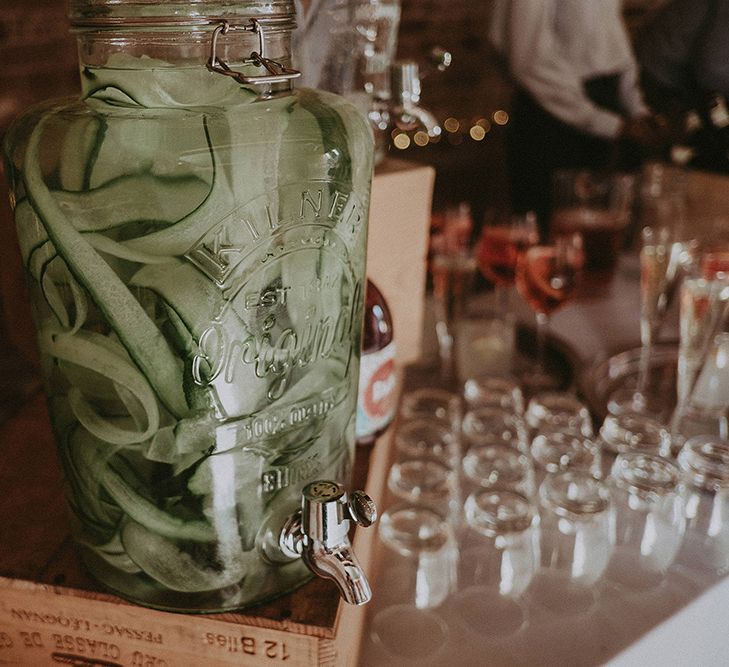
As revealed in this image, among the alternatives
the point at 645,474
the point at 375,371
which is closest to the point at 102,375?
the point at 375,371

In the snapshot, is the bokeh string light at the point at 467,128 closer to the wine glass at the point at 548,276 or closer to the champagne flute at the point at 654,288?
the wine glass at the point at 548,276

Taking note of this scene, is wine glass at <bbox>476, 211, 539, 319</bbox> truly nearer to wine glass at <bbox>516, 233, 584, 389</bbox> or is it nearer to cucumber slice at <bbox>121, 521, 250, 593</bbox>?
wine glass at <bbox>516, 233, 584, 389</bbox>

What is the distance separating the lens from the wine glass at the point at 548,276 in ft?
3.12

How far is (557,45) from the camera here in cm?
237

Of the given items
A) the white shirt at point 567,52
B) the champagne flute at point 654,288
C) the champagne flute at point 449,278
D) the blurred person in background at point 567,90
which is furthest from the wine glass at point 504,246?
the white shirt at point 567,52

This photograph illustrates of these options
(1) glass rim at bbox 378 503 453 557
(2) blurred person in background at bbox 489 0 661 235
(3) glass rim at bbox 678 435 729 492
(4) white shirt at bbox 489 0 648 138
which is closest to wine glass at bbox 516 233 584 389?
(3) glass rim at bbox 678 435 729 492

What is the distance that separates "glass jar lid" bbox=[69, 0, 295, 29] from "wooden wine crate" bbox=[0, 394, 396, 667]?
347mm

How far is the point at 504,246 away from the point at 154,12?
743 millimetres

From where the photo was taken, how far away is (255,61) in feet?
1.24

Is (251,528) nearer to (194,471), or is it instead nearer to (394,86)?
(194,471)

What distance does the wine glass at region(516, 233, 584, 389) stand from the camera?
951 mm

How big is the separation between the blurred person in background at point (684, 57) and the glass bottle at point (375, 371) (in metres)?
1.40

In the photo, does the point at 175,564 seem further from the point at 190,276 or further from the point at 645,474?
the point at 645,474

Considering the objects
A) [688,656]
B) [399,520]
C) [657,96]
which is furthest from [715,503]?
[657,96]
